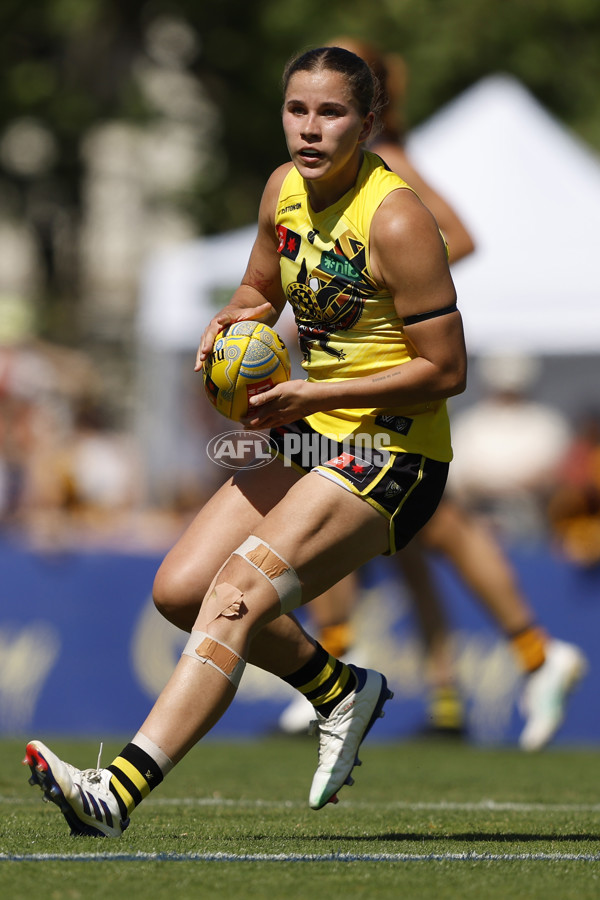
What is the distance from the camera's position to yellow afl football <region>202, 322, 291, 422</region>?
13.8 ft

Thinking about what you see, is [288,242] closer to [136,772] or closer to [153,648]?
[136,772]

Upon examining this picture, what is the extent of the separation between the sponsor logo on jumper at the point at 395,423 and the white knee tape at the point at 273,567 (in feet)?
1.65

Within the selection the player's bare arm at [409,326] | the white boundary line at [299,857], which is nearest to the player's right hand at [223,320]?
the player's bare arm at [409,326]

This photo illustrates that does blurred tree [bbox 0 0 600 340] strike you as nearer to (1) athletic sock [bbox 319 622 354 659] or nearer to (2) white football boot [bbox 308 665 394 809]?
(1) athletic sock [bbox 319 622 354 659]

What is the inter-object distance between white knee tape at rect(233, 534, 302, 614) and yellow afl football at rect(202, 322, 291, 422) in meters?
0.37

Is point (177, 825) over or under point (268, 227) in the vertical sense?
under

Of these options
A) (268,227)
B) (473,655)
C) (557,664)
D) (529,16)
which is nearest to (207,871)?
(268,227)

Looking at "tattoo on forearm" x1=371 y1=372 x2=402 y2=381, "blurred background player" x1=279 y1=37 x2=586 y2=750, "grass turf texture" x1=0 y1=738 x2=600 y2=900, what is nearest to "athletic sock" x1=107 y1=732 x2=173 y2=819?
"grass turf texture" x1=0 y1=738 x2=600 y2=900

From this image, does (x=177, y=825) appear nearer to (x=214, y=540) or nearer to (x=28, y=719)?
→ (x=214, y=540)

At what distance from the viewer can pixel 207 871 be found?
3525mm

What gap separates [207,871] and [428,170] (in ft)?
29.0

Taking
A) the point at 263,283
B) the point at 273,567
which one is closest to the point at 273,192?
the point at 263,283

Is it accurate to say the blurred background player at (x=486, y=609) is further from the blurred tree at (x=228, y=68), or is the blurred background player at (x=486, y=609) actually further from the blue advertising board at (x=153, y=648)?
the blurred tree at (x=228, y=68)

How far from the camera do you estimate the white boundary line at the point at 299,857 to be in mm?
3658
